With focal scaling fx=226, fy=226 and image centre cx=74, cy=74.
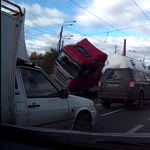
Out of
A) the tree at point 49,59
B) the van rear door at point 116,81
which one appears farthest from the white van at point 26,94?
the tree at point 49,59

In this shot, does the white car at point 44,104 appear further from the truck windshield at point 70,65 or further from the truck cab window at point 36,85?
the truck windshield at point 70,65

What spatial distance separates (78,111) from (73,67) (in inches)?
358

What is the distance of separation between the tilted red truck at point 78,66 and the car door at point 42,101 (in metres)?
9.02

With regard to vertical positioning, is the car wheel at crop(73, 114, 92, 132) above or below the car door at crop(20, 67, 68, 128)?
below

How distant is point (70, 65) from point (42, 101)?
32.9ft

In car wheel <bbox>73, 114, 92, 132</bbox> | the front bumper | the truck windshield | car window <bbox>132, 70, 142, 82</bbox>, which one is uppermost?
the truck windshield

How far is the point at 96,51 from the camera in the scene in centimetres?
1455

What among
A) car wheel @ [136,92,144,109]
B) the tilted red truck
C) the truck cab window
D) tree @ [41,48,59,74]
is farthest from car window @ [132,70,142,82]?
tree @ [41,48,59,74]

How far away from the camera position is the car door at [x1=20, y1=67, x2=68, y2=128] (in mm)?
3865

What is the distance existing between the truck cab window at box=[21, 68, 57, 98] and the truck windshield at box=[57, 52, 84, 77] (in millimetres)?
9226

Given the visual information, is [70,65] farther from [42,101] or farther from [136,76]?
[42,101]

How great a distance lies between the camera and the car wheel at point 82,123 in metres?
4.83

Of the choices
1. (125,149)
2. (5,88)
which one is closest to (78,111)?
(5,88)

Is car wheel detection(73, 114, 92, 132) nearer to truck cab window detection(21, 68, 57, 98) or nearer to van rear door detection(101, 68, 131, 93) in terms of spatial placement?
truck cab window detection(21, 68, 57, 98)
